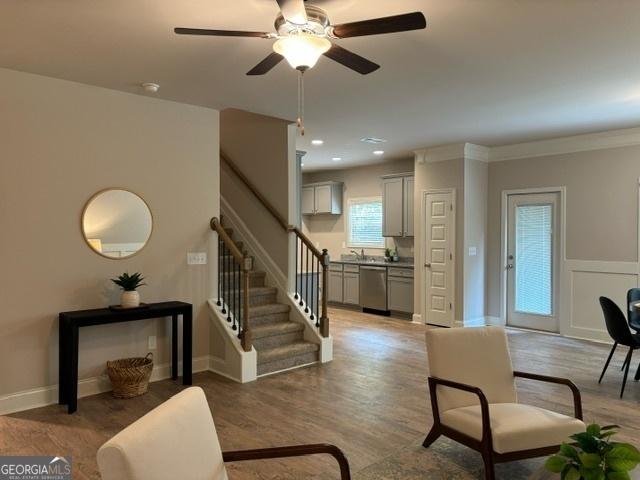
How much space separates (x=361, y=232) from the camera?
29.5ft

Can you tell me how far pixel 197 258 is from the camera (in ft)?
15.5

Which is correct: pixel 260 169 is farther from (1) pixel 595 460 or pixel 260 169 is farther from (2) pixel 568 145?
(1) pixel 595 460

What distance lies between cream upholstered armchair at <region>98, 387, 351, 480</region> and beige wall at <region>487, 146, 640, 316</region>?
5.35 meters

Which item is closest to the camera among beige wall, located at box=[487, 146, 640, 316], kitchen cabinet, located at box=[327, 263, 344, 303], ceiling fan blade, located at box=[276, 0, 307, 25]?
ceiling fan blade, located at box=[276, 0, 307, 25]

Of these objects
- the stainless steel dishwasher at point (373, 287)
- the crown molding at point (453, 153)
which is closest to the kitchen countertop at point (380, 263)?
the stainless steel dishwasher at point (373, 287)

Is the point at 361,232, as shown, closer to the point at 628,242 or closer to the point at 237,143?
the point at 237,143

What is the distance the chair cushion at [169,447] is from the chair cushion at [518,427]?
4.91 feet

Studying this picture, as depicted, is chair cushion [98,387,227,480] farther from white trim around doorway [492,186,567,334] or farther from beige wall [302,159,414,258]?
beige wall [302,159,414,258]

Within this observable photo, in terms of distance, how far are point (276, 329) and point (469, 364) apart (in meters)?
2.48

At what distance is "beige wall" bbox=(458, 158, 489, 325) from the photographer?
22.1ft

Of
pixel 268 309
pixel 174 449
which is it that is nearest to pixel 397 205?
pixel 268 309

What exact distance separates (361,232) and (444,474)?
21.2ft

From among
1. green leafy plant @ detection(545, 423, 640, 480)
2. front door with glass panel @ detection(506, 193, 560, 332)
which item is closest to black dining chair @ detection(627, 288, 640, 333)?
front door with glass panel @ detection(506, 193, 560, 332)

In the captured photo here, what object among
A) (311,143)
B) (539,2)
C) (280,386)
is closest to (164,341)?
(280,386)
